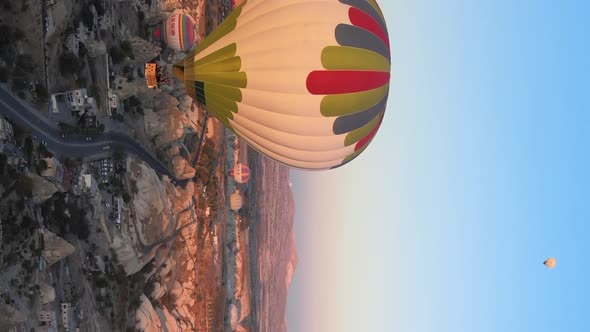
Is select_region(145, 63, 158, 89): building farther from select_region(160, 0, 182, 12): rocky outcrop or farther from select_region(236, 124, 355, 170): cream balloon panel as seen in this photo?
select_region(160, 0, 182, 12): rocky outcrop

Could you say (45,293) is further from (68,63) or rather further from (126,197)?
(68,63)

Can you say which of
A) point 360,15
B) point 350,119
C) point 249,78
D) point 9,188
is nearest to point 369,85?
point 350,119

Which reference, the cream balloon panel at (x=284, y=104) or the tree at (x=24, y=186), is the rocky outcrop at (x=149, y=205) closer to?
the tree at (x=24, y=186)

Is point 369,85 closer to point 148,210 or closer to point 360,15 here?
point 360,15

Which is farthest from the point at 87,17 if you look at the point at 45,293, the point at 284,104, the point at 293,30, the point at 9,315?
the point at 9,315

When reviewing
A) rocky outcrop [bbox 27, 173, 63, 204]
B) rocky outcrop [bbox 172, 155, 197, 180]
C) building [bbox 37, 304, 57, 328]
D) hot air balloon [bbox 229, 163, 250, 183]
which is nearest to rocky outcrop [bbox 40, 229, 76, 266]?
rocky outcrop [bbox 27, 173, 63, 204]
